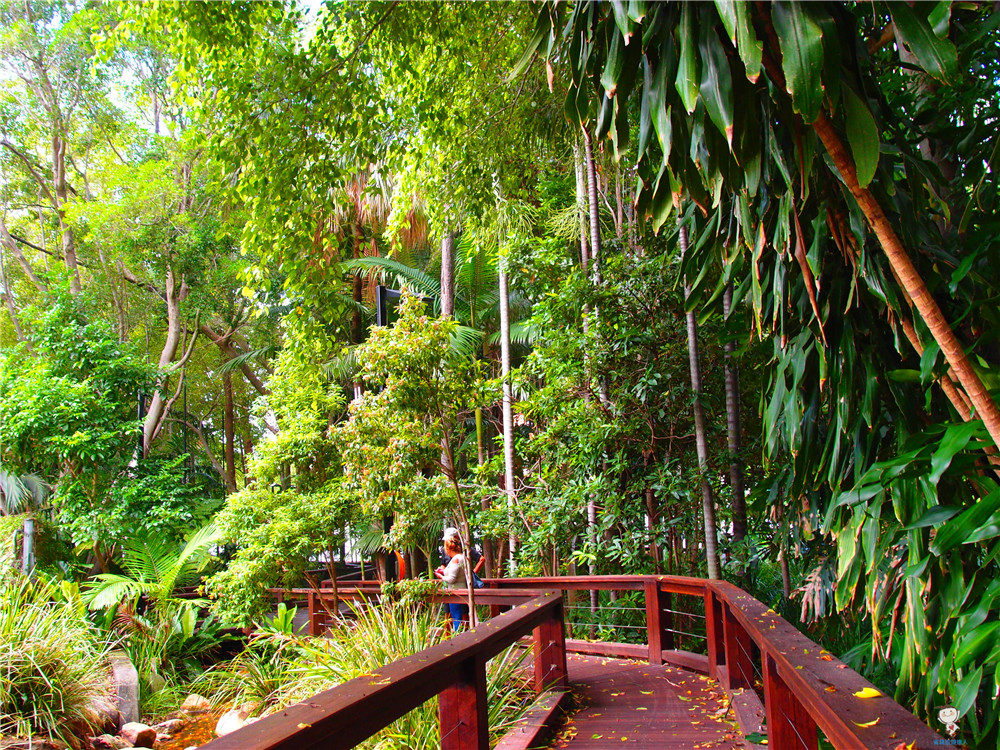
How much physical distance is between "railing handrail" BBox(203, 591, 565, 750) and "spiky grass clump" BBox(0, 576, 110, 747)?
4.71 m

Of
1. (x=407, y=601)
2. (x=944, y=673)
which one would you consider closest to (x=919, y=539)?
(x=944, y=673)

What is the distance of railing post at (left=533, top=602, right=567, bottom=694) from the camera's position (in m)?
4.45

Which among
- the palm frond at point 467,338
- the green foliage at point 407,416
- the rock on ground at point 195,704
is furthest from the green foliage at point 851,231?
the palm frond at point 467,338

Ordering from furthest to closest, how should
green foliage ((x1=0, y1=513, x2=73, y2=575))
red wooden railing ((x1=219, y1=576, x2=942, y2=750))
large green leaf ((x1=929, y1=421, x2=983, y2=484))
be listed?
green foliage ((x1=0, y1=513, x2=73, y2=575)) → large green leaf ((x1=929, y1=421, x2=983, y2=484)) → red wooden railing ((x1=219, y1=576, x2=942, y2=750))

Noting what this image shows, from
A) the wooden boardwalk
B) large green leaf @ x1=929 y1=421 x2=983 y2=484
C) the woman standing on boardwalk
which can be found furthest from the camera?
the woman standing on boardwalk

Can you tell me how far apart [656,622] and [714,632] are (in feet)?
2.76

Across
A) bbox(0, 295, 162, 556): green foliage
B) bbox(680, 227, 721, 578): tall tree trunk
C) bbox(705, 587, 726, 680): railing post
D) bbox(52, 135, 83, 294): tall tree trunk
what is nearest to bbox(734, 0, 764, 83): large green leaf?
bbox(705, 587, 726, 680): railing post

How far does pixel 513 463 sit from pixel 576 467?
253cm

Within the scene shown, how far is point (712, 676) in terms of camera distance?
181 inches

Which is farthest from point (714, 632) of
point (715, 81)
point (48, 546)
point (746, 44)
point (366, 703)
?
point (48, 546)

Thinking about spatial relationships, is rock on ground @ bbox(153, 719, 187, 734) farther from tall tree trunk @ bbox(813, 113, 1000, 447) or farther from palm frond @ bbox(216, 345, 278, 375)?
palm frond @ bbox(216, 345, 278, 375)

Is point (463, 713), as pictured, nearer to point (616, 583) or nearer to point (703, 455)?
point (616, 583)

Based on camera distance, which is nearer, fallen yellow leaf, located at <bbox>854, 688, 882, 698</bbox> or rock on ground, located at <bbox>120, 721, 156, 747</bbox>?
fallen yellow leaf, located at <bbox>854, 688, 882, 698</bbox>

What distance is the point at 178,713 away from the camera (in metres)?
7.62
